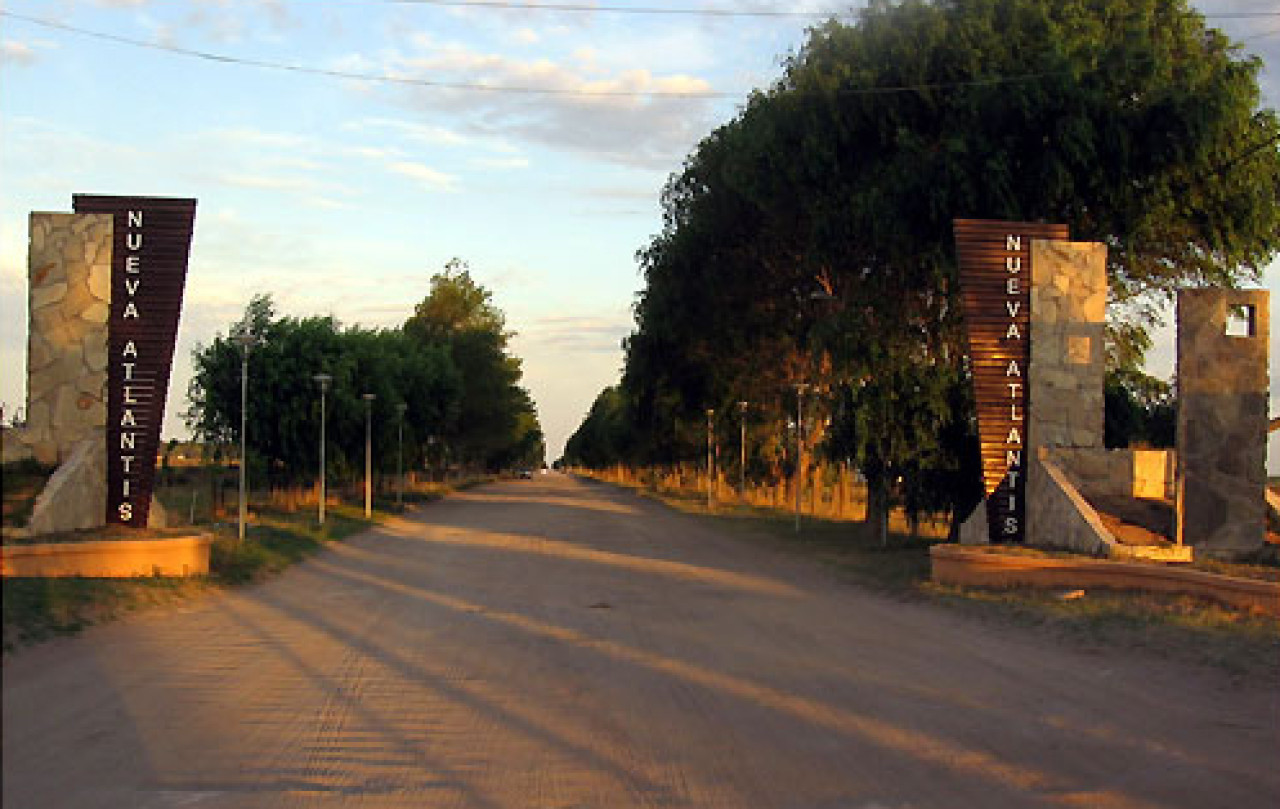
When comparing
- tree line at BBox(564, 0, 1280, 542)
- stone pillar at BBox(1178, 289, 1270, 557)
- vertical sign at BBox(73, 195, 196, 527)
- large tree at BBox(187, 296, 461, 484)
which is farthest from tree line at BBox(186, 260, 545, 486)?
stone pillar at BBox(1178, 289, 1270, 557)

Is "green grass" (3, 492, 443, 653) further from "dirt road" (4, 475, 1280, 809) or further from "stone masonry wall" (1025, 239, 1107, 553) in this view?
"stone masonry wall" (1025, 239, 1107, 553)

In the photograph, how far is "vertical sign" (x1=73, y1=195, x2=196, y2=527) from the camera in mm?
20922

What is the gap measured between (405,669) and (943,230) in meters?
18.9

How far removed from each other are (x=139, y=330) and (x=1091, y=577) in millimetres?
15199

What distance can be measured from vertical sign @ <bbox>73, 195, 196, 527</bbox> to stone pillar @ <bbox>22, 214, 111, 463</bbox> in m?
0.20

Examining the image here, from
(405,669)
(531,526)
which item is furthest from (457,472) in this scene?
(405,669)

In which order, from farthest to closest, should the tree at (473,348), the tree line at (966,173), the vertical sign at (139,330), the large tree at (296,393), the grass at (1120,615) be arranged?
the tree at (473,348), the large tree at (296,393), the tree line at (966,173), the vertical sign at (139,330), the grass at (1120,615)

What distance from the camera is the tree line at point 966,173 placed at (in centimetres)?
2667

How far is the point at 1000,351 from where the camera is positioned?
73.8 feet

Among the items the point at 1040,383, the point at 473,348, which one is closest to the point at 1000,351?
the point at 1040,383

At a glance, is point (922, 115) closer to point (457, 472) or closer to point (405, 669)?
point (405, 669)

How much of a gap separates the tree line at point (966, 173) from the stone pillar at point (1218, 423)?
6794mm

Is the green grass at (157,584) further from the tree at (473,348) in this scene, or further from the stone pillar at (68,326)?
the tree at (473,348)

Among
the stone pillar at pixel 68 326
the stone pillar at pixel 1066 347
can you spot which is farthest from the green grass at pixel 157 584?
the stone pillar at pixel 1066 347
